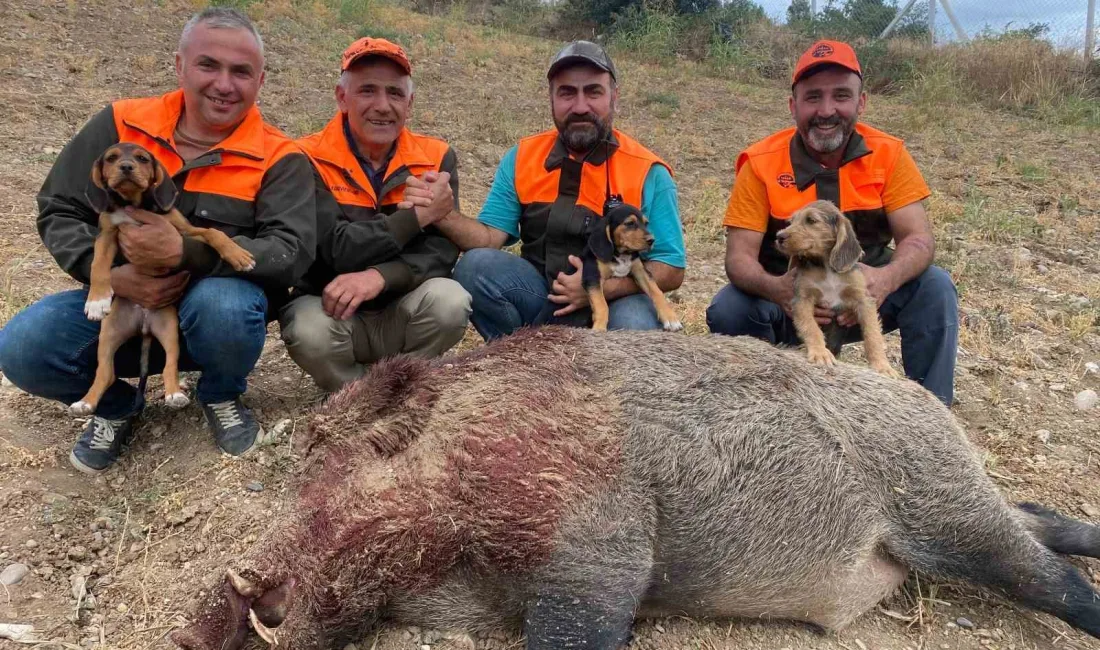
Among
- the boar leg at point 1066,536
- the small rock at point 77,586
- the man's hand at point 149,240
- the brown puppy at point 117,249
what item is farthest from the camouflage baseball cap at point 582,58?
the small rock at point 77,586

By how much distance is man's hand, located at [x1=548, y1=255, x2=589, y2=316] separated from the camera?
4348 mm

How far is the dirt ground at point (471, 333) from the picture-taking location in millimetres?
3174

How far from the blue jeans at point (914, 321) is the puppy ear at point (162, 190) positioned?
3.00 meters

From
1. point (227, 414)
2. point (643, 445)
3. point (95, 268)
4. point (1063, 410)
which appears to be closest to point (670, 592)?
point (643, 445)

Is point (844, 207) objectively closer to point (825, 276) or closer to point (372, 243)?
point (825, 276)

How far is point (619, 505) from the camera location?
275cm

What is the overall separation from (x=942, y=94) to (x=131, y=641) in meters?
15.1

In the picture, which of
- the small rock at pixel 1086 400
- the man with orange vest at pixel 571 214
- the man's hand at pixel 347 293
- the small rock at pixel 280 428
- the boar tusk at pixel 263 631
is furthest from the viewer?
the small rock at pixel 1086 400

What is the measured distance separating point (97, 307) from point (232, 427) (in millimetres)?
852

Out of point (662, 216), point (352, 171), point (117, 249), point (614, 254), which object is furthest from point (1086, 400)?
point (117, 249)

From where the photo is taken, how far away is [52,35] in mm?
11148

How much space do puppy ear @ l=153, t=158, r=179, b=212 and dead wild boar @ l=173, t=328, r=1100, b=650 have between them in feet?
4.45

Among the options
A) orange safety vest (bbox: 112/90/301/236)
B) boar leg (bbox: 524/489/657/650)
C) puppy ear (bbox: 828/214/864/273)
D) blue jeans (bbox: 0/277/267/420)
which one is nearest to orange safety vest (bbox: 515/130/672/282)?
puppy ear (bbox: 828/214/864/273)

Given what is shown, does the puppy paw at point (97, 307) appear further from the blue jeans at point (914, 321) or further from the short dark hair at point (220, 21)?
the blue jeans at point (914, 321)
